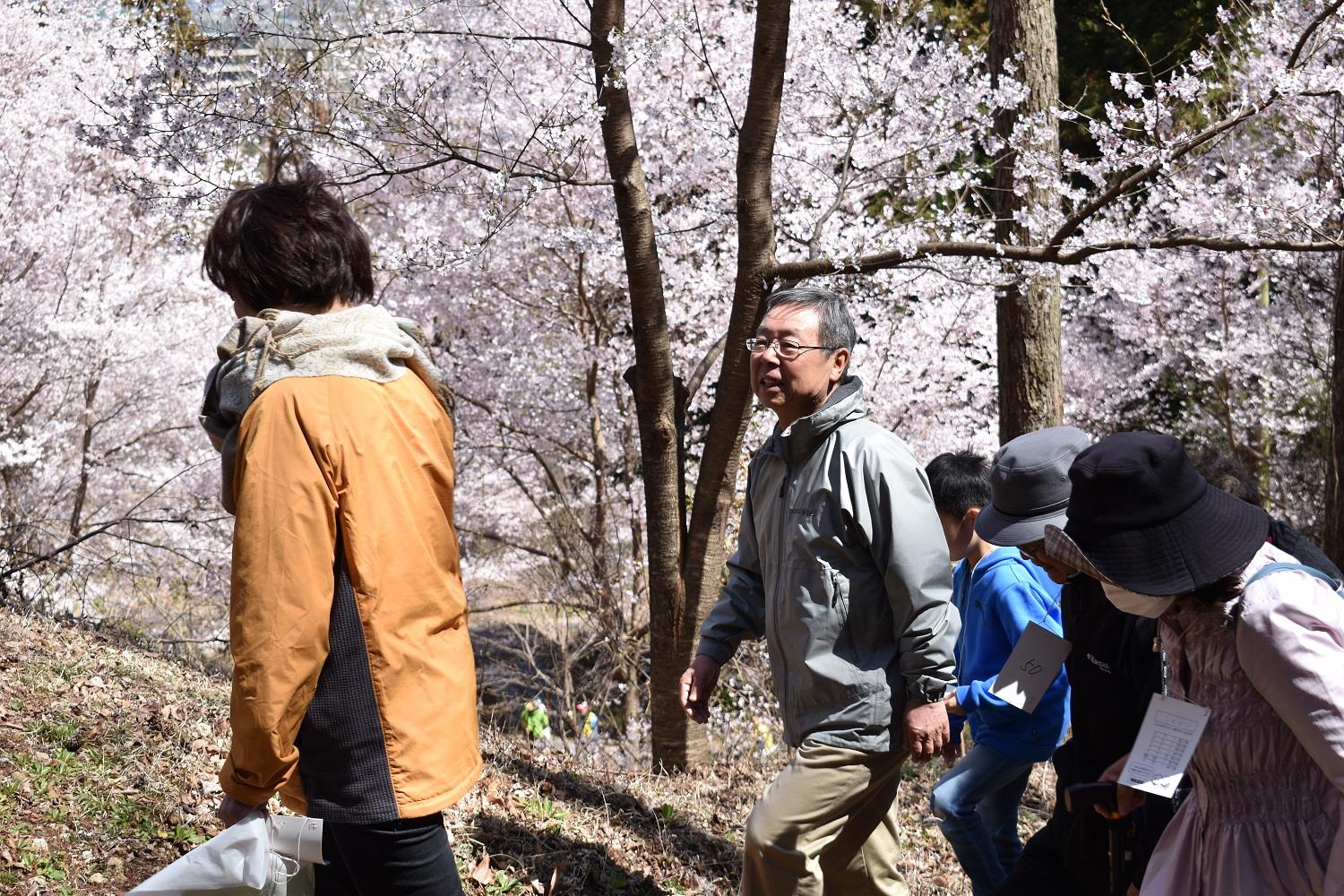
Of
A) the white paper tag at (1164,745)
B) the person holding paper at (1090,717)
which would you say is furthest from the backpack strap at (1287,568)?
the person holding paper at (1090,717)

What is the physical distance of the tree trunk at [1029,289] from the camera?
6.08 m

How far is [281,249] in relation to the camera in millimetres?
2143

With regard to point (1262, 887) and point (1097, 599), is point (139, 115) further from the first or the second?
point (1262, 887)

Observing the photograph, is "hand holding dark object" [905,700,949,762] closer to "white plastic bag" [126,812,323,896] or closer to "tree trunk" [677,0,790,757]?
"white plastic bag" [126,812,323,896]

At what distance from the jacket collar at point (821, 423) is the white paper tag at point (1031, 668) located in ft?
2.27

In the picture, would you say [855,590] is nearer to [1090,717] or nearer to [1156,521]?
[1090,717]

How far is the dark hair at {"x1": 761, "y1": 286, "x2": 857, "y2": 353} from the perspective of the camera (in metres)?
3.05

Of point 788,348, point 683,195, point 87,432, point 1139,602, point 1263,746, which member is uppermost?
point 683,195

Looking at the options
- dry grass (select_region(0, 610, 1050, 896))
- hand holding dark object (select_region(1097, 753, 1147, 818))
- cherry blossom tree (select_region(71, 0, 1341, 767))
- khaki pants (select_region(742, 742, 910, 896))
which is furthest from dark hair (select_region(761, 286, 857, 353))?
cherry blossom tree (select_region(71, 0, 1341, 767))

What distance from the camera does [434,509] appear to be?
2.14 meters

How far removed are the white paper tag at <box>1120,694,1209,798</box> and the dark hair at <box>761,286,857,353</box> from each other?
133cm

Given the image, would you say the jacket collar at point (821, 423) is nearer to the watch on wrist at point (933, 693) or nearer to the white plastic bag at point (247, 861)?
the watch on wrist at point (933, 693)

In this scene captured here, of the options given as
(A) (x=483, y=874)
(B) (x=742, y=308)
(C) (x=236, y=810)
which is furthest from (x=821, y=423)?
(B) (x=742, y=308)

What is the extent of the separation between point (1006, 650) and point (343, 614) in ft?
6.76
